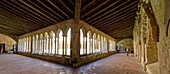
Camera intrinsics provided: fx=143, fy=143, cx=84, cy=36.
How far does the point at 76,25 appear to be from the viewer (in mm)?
7805

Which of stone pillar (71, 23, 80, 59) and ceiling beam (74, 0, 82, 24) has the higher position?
ceiling beam (74, 0, 82, 24)

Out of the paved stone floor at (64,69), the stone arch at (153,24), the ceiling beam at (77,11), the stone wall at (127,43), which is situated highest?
the ceiling beam at (77,11)

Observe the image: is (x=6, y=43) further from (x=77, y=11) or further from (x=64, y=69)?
(x=64, y=69)

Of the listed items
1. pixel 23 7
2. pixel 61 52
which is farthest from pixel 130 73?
pixel 23 7

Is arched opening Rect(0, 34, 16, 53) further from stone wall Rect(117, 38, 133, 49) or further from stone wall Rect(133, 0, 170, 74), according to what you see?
stone wall Rect(133, 0, 170, 74)

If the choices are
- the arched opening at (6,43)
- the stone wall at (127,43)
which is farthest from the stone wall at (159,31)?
the stone wall at (127,43)

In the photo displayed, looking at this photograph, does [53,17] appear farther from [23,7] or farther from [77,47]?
[77,47]

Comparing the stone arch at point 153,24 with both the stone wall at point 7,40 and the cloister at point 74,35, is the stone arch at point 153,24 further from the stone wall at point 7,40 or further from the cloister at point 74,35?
the stone wall at point 7,40

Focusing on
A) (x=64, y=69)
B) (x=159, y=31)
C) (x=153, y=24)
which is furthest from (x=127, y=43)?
(x=159, y=31)

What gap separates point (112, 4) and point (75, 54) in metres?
3.23

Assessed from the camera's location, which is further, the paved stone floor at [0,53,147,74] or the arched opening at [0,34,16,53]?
the arched opening at [0,34,16,53]

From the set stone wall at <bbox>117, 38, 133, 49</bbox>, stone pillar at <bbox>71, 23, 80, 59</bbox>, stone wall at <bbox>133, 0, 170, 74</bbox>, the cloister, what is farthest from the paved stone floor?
stone wall at <bbox>117, 38, 133, 49</bbox>

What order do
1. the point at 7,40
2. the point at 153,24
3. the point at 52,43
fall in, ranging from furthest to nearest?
the point at 7,40 < the point at 52,43 < the point at 153,24

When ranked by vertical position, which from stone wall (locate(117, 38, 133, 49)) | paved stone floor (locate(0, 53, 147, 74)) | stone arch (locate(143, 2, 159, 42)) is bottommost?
paved stone floor (locate(0, 53, 147, 74))
